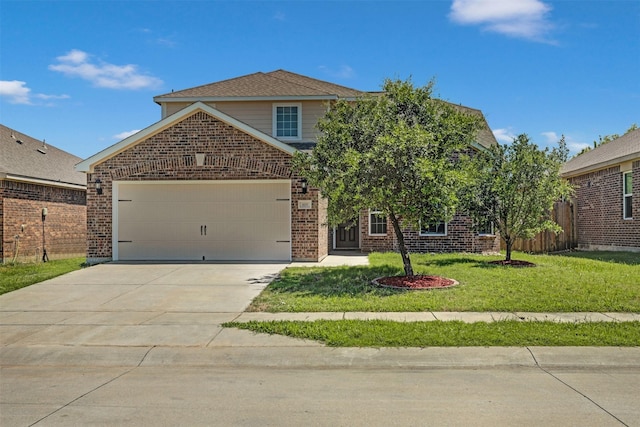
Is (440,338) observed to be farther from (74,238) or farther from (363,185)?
(74,238)

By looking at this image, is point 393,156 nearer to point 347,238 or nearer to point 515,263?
point 515,263

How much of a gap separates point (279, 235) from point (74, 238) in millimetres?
9939

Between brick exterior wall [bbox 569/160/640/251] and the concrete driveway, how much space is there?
12.5 metres

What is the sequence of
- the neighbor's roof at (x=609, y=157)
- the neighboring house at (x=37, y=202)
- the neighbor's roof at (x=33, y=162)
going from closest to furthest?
the neighboring house at (x=37, y=202)
the neighbor's roof at (x=33, y=162)
the neighbor's roof at (x=609, y=157)

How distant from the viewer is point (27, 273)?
14.5 m

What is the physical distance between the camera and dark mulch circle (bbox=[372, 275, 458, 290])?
11242 mm

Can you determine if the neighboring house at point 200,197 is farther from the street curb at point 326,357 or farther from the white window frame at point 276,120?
the street curb at point 326,357

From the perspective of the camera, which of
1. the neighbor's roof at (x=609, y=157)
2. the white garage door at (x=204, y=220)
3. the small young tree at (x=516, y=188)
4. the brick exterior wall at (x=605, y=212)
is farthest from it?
the neighbor's roof at (x=609, y=157)

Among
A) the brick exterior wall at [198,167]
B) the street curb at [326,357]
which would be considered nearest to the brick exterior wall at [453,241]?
the brick exterior wall at [198,167]

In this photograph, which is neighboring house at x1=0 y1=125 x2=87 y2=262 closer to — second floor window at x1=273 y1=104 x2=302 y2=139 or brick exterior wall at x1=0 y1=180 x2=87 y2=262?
brick exterior wall at x1=0 y1=180 x2=87 y2=262

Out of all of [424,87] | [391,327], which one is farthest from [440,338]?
[424,87]

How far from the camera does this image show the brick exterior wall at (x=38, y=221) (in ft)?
56.1

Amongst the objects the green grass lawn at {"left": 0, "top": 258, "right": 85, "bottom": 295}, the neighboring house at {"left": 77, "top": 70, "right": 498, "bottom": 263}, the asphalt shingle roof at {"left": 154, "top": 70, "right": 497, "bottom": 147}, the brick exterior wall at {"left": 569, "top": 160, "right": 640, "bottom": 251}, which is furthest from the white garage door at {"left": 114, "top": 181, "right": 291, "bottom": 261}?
the brick exterior wall at {"left": 569, "top": 160, "right": 640, "bottom": 251}

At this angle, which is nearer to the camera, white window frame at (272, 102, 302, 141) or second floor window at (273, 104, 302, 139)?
white window frame at (272, 102, 302, 141)
